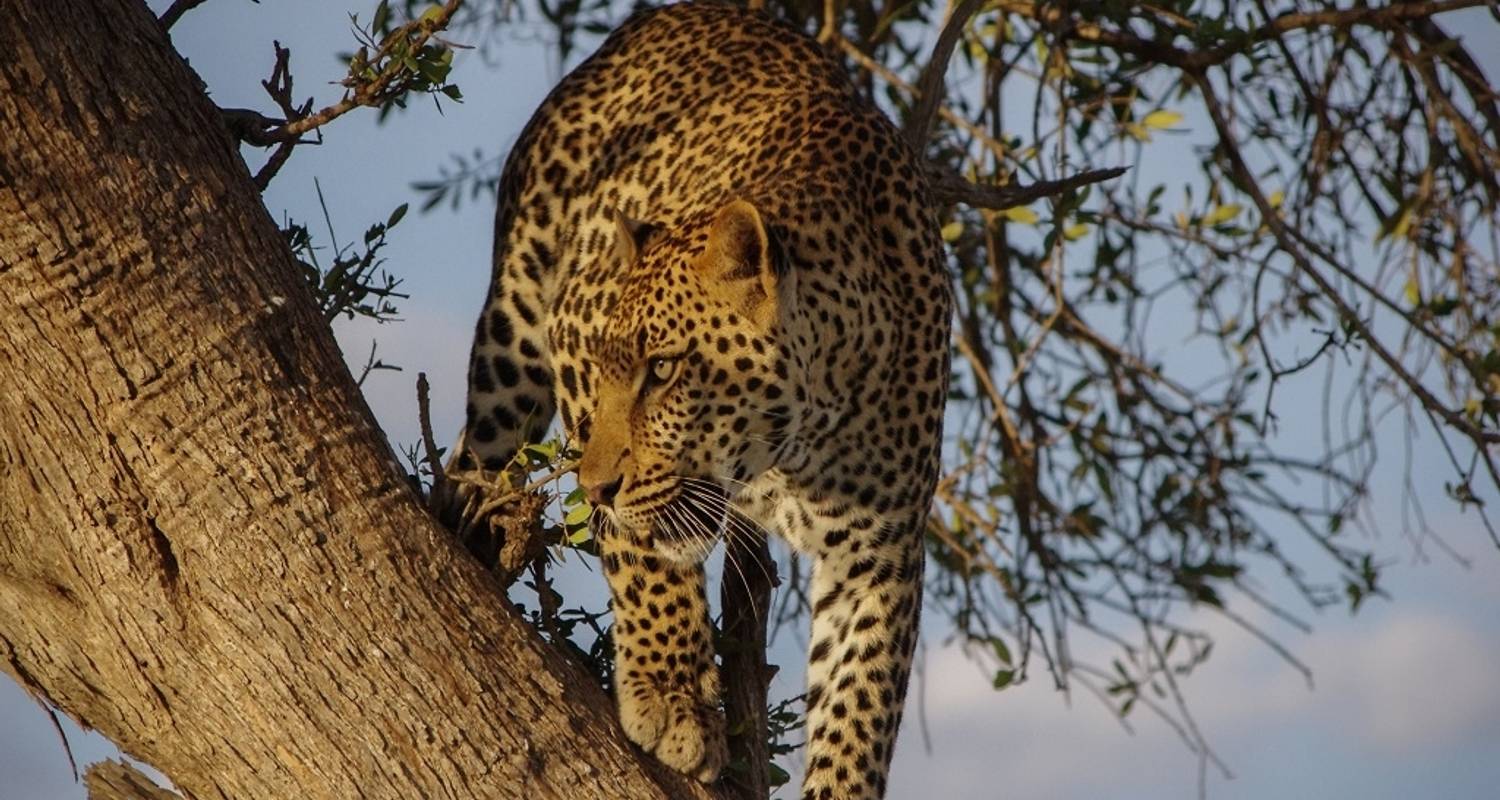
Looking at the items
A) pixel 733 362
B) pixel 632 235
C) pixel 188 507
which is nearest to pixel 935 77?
pixel 632 235

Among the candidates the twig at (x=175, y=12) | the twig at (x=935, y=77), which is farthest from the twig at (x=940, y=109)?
the twig at (x=175, y=12)

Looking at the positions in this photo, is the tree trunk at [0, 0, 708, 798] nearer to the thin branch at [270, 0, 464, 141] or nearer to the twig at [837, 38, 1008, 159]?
the thin branch at [270, 0, 464, 141]

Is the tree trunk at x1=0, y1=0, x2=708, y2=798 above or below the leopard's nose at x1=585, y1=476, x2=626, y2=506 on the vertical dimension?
below

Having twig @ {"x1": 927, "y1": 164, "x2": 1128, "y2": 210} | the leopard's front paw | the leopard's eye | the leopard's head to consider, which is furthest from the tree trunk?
twig @ {"x1": 927, "y1": 164, "x2": 1128, "y2": 210}

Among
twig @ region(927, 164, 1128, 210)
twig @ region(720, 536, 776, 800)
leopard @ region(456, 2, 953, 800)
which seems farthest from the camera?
twig @ region(927, 164, 1128, 210)

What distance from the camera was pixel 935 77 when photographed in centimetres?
559

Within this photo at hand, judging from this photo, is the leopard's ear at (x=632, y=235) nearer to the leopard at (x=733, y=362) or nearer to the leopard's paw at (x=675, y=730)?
the leopard at (x=733, y=362)

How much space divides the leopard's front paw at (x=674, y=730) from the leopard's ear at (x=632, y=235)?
3.60ft

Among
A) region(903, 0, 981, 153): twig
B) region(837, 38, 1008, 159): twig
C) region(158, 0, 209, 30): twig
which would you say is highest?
region(837, 38, 1008, 159): twig

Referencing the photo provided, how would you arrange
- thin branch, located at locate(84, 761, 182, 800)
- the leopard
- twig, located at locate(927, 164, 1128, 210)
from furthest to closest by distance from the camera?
twig, located at locate(927, 164, 1128, 210) → the leopard → thin branch, located at locate(84, 761, 182, 800)

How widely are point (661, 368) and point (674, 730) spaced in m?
0.87

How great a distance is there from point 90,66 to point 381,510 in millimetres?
1091

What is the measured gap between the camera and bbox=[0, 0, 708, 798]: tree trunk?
3842mm

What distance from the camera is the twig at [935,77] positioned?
559cm
